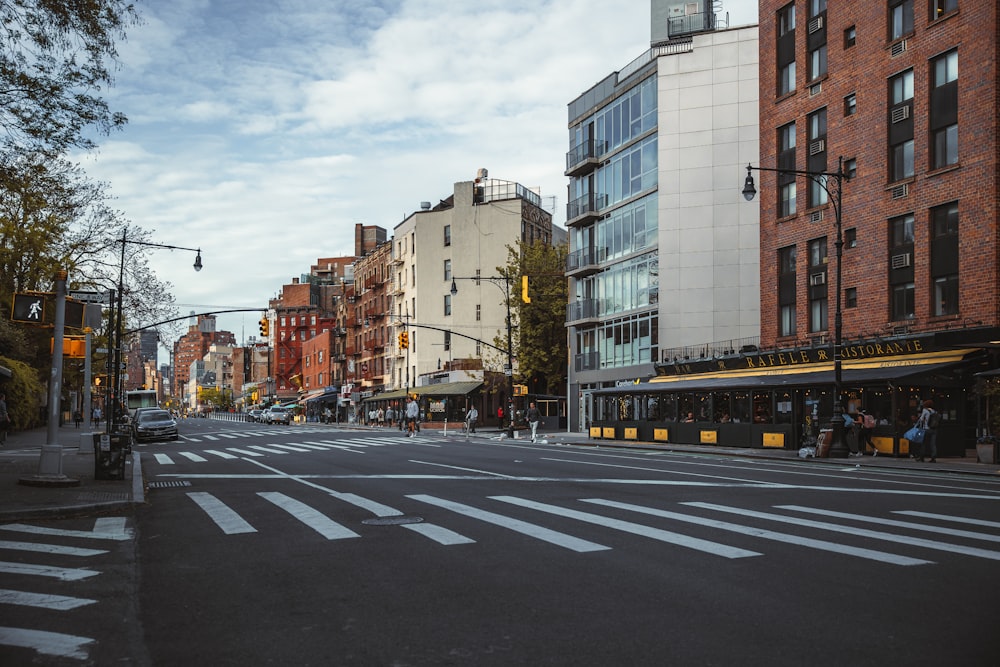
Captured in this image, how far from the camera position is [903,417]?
2756 cm

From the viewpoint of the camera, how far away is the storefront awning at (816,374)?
88.0 ft

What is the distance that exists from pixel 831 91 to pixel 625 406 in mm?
17151

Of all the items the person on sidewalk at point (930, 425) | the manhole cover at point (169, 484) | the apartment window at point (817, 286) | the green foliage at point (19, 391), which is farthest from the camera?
the green foliage at point (19, 391)

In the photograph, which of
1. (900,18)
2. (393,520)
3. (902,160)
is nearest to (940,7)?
(900,18)

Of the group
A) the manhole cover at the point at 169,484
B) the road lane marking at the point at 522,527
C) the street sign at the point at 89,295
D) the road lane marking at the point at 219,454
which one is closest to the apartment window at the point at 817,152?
the road lane marking at the point at 219,454

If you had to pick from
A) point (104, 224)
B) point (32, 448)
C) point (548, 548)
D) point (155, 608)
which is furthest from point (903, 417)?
point (104, 224)

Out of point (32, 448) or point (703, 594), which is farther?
point (32, 448)

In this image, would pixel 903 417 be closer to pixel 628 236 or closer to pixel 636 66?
pixel 628 236

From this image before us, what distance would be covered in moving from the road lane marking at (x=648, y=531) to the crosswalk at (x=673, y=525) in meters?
0.01

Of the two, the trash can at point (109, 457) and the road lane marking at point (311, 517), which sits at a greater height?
the trash can at point (109, 457)

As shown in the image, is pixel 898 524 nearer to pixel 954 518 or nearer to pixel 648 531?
pixel 954 518

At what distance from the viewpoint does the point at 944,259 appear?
96.8 ft

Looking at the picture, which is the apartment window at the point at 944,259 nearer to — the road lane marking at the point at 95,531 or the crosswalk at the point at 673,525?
the crosswalk at the point at 673,525

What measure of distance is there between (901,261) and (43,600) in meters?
31.1
